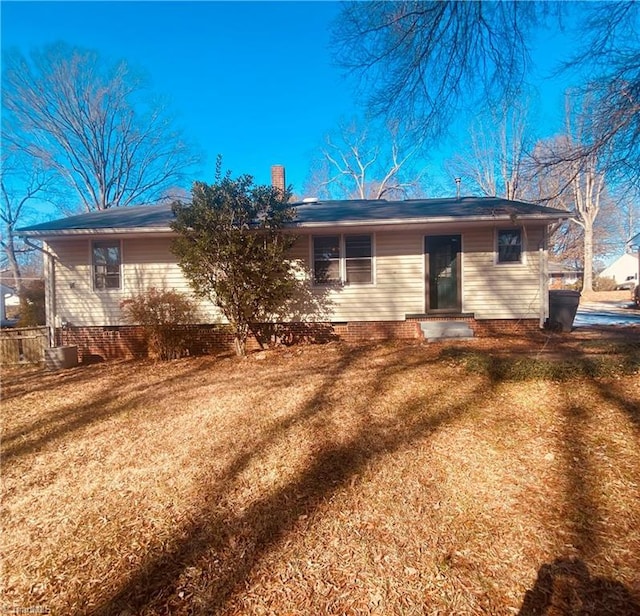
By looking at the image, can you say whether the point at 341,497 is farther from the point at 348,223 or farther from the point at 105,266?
the point at 105,266

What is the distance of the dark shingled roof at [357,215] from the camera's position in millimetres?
7887

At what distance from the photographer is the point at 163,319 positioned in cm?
781

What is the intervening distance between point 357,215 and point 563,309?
5502mm

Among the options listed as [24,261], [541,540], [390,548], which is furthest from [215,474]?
[24,261]

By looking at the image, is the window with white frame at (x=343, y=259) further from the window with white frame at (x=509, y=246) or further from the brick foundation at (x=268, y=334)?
the window with white frame at (x=509, y=246)

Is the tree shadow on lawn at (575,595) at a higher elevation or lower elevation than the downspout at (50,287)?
lower

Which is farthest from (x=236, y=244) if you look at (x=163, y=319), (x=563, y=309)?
(x=563, y=309)

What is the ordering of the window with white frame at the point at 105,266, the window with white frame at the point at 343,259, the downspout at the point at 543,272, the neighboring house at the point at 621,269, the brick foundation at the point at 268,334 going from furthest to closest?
the neighboring house at the point at 621,269, the window with white frame at the point at 105,266, the window with white frame at the point at 343,259, the brick foundation at the point at 268,334, the downspout at the point at 543,272

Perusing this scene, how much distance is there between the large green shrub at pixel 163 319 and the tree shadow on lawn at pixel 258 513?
187 inches

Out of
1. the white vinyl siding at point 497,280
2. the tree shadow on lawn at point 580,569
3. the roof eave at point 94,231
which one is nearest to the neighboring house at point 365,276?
the white vinyl siding at point 497,280

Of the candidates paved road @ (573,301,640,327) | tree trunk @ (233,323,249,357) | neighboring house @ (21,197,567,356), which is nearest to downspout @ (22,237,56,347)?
neighboring house @ (21,197,567,356)

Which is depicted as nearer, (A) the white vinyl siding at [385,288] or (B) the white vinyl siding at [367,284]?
(B) the white vinyl siding at [367,284]

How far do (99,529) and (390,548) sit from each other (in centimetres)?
201

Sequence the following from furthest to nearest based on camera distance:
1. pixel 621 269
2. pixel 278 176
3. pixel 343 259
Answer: pixel 621 269 < pixel 278 176 < pixel 343 259
